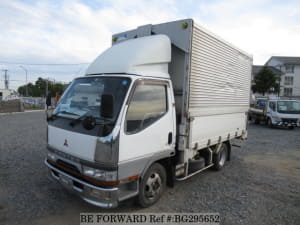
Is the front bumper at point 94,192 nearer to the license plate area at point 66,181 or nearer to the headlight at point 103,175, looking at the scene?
the license plate area at point 66,181

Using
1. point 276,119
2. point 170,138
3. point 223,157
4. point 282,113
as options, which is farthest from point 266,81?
point 170,138

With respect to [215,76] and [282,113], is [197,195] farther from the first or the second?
[282,113]

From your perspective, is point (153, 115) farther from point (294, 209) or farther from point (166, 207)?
point (294, 209)

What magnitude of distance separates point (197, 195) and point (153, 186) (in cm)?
111

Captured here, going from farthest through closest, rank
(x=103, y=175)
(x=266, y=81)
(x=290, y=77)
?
(x=290, y=77), (x=266, y=81), (x=103, y=175)

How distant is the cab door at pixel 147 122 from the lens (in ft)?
9.49

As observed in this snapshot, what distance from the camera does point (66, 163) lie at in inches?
126

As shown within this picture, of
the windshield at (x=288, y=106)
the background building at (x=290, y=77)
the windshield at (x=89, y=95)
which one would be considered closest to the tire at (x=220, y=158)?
the windshield at (x=89, y=95)

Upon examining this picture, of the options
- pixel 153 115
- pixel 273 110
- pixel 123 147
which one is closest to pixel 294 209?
pixel 153 115

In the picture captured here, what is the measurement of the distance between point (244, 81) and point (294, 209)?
346cm

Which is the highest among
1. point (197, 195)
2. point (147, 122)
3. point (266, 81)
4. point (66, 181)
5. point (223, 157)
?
point (266, 81)

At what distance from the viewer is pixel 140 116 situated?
3.11 m

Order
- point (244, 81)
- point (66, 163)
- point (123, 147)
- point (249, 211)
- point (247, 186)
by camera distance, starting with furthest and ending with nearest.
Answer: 1. point (244, 81)
2. point (247, 186)
3. point (249, 211)
4. point (66, 163)
5. point (123, 147)

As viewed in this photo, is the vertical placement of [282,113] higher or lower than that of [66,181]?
higher
